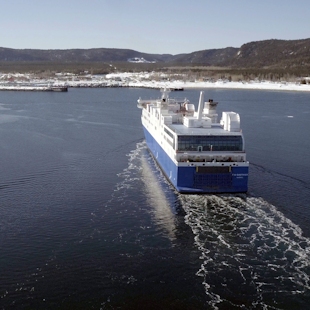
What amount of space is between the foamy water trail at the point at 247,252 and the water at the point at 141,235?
31 mm

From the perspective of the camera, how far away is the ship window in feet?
57.9

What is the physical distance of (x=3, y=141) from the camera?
2691cm

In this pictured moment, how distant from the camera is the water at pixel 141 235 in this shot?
10398 mm

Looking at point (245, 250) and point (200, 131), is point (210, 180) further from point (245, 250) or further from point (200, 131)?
point (245, 250)

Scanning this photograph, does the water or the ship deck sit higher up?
the ship deck

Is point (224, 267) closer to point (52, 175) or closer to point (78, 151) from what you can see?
point (52, 175)

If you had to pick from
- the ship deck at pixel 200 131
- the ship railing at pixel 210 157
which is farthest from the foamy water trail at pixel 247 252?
the ship deck at pixel 200 131

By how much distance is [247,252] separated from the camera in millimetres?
12500

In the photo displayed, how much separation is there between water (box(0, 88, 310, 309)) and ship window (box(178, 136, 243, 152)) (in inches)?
78.3

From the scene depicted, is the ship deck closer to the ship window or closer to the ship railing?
the ship window

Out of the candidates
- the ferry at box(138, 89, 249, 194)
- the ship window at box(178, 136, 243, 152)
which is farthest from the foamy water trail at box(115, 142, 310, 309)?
the ship window at box(178, 136, 243, 152)

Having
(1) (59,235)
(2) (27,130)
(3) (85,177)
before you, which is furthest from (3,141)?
(1) (59,235)

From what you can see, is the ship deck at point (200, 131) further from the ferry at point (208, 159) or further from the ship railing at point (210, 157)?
the ship railing at point (210, 157)

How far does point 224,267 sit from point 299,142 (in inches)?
676
